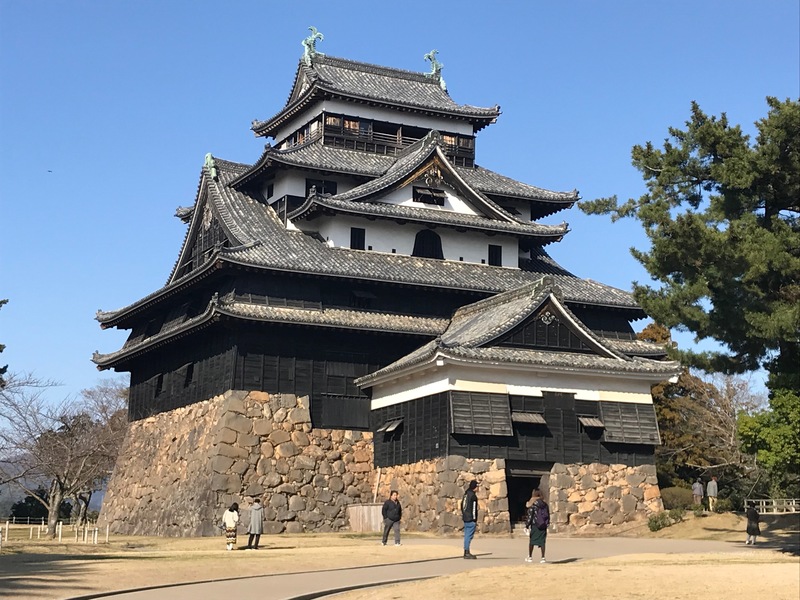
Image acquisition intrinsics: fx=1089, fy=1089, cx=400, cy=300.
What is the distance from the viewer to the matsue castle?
3806 cm

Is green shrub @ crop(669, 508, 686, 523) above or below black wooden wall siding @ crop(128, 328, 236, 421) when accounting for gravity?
below

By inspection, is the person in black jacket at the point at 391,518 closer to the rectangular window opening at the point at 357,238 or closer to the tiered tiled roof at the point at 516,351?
the tiered tiled roof at the point at 516,351

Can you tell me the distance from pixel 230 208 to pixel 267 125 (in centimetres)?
1276

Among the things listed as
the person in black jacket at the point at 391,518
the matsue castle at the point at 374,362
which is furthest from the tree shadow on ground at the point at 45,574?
the matsue castle at the point at 374,362

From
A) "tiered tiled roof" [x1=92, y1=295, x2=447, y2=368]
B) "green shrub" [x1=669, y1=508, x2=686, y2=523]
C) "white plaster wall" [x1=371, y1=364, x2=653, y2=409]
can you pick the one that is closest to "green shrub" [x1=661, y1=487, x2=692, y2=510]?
"white plaster wall" [x1=371, y1=364, x2=653, y2=409]

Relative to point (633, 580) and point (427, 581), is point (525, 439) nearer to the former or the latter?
point (633, 580)

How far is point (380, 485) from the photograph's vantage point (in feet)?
136

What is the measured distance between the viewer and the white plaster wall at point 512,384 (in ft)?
123

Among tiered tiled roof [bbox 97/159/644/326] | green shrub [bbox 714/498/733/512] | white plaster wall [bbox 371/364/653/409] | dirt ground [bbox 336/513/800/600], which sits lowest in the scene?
dirt ground [bbox 336/513/800/600]

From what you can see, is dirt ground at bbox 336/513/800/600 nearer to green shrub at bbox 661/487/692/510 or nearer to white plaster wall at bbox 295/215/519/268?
green shrub at bbox 661/487/692/510

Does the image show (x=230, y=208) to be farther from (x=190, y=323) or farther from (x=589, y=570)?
(x=589, y=570)

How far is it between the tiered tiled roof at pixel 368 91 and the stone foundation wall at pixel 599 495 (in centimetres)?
2384

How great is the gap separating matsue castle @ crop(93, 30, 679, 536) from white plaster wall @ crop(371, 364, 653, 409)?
80 mm

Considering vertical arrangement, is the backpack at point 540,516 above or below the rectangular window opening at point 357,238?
below
